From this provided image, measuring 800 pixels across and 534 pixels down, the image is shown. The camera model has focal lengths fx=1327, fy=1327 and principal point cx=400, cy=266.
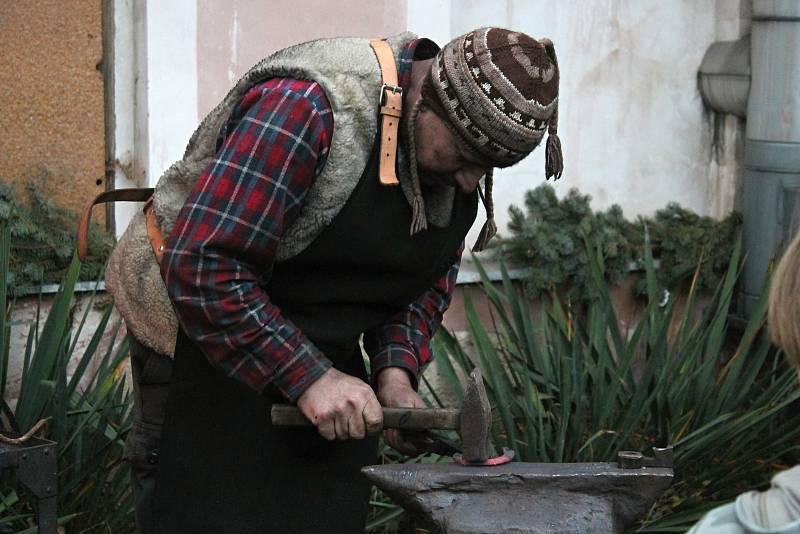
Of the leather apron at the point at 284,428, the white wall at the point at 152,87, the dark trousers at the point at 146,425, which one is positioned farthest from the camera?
the white wall at the point at 152,87

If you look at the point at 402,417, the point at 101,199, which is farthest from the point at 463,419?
the point at 101,199

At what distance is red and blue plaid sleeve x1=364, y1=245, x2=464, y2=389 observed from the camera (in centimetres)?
303

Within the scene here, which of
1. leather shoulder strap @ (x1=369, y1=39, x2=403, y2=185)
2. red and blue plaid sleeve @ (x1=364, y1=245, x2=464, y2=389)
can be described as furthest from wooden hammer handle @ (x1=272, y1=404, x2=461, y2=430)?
leather shoulder strap @ (x1=369, y1=39, x2=403, y2=185)

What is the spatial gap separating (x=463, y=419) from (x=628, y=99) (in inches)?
121

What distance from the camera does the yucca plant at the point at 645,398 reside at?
420cm

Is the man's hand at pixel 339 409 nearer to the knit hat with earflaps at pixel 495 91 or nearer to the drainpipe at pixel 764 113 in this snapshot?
the knit hat with earflaps at pixel 495 91

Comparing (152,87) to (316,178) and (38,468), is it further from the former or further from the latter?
(316,178)

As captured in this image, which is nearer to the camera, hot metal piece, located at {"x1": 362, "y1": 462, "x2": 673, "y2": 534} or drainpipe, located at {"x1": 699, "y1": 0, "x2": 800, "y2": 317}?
hot metal piece, located at {"x1": 362, "y1": 462, "x2": 673, "y2": 534}

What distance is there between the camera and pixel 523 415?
433 cm

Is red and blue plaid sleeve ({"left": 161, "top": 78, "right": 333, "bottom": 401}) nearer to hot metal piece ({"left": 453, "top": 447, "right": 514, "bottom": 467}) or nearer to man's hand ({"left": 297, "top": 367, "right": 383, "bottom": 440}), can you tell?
man's hand ({"left": 297, "top": 367, "right": 383, "bottom": 440})

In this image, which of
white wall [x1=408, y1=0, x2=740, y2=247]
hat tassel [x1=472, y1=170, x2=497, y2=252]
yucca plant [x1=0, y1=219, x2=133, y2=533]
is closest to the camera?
hat tassel [x1=472, y1=170, x2=497, y2=252]

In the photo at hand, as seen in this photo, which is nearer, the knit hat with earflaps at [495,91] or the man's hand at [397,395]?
the knit hat with earflaps at [495,91]

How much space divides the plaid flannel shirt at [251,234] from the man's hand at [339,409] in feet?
0.09

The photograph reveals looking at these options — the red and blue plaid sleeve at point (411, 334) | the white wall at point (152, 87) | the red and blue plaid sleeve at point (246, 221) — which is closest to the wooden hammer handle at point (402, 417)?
the red and blue plaid sleeve at point (246, 221)
